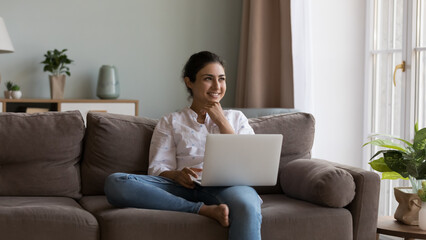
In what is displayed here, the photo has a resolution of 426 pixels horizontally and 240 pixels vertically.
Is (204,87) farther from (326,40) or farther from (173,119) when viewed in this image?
(326,40)

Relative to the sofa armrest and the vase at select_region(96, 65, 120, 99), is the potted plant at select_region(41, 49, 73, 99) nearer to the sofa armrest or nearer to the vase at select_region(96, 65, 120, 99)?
the vase at select_region(96, 65, 120, 99)

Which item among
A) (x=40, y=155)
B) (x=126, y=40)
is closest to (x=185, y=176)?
(x=40, y=155)

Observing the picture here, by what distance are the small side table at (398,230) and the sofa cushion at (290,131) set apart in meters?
0.52

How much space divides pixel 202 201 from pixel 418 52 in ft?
6.01

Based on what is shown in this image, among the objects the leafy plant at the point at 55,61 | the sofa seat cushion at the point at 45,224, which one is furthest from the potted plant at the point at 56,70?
the sofa seat cushion at the point at 45,224

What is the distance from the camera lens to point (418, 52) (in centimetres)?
363

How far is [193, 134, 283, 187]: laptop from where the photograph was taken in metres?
2.29

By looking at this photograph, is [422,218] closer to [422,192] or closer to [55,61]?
[422,192]

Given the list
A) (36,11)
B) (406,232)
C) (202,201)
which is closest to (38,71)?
(36,11)

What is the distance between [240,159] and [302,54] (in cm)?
204

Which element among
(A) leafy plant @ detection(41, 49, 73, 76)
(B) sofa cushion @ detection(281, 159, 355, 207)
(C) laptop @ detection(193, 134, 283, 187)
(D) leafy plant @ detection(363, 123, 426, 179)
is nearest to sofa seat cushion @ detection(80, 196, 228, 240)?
(C) laptop @ detection(193, 134, 283, 187)

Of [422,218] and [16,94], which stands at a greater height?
[16,94]

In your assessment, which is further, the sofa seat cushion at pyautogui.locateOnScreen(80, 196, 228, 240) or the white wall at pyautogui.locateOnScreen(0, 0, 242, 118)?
the white wall at pyautogui.locateOnScreen(0, 0, 242, 118)

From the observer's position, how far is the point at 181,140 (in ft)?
8.93
